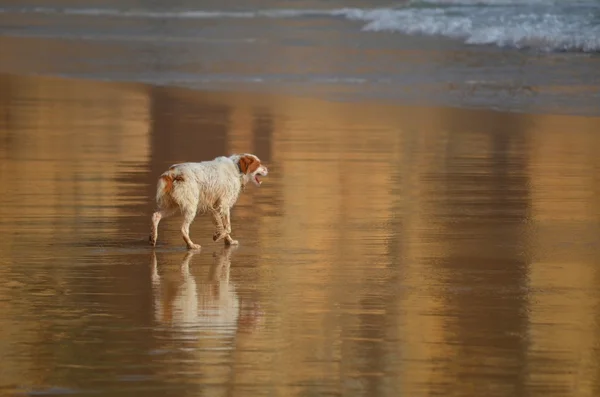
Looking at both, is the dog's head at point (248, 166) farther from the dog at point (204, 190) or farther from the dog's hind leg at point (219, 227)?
the dog's hind leg at point (219, 227)

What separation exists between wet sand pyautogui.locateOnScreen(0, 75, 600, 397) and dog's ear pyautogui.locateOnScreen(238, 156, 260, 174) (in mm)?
468

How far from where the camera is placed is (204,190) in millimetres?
10852

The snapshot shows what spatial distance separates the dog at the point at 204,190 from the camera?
10617mm

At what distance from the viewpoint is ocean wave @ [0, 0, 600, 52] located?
32.0 metres

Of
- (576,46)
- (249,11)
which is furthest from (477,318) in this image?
(249,11)

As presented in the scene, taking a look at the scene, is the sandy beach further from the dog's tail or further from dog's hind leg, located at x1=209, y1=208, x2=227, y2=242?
the dog's tail

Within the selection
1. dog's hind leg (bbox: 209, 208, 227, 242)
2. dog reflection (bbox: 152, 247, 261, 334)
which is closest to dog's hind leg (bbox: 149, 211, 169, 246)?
dog's hind leg (bbox: 209, 208, 227, 242)

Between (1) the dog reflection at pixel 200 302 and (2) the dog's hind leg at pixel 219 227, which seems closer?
(1) the dog reflection at pixel 200 302

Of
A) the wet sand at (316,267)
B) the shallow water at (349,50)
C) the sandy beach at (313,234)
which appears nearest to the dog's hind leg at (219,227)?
the wet sand at (316,267)

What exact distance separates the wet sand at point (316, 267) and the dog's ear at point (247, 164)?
1.54ft

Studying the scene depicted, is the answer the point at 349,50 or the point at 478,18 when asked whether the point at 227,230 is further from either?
the point at 478,18

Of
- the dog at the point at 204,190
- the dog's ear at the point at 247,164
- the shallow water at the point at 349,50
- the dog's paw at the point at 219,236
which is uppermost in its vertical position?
the shallow water at the point at 349,50

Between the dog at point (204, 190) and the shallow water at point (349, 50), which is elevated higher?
the shallow water at point (349, 50)

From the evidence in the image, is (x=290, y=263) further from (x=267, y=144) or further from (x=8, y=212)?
(x=267, y=144)
